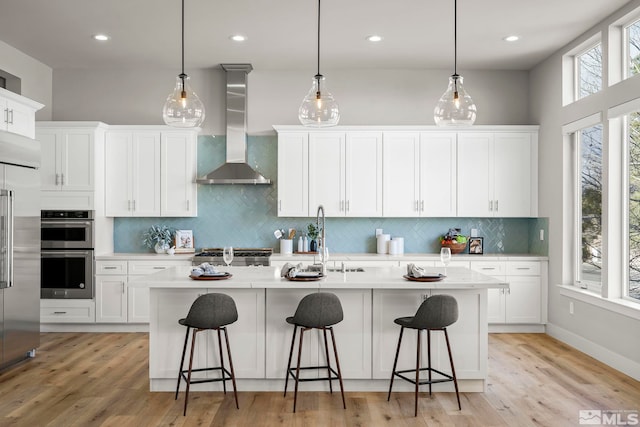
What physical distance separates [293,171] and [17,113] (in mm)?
2980

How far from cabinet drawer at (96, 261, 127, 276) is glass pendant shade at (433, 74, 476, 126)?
4.18 meters

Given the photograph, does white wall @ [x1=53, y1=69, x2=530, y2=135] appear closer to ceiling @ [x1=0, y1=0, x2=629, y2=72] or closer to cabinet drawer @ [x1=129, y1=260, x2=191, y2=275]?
ceiling @ [x1=0, y1=0, x2=629, y2=72]

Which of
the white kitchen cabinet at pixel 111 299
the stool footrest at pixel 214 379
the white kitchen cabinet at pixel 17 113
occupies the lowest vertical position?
the stool footrest at pixel 214 379

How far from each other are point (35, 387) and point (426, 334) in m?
3.17

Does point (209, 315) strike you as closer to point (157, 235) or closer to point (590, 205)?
point (157, 235)

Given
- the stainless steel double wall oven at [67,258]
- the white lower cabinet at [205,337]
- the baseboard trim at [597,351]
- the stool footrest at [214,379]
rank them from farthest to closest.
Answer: the stainless steel double wall oven at [67,258], the baseboard trim at [597,351], the white lower cabinet at [205,337], the stool footrest at [214,379]

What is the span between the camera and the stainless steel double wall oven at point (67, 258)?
242 inches

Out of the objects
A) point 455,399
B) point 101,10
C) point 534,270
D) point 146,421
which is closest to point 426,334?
point 455,399

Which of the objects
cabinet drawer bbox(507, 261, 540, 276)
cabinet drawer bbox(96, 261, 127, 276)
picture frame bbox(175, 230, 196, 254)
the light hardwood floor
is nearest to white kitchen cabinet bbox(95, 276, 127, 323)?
cabinet drawer bbox(96, 261, 127, 276)

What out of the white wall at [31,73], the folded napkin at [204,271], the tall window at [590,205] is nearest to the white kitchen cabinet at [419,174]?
the tall window at [590,205]

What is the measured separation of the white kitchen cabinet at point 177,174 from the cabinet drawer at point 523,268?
3925mm

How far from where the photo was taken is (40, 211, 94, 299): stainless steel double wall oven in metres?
6.14

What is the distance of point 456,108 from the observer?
12.1 feet

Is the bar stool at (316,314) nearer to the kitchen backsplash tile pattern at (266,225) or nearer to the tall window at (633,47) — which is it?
the kitchen backsplash tile pattern at (266,225)
